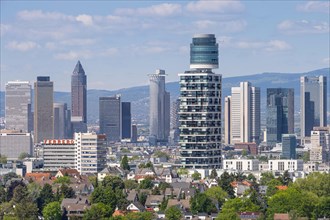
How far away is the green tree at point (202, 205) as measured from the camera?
86312mm

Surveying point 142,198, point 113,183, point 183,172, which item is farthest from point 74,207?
point 183,172

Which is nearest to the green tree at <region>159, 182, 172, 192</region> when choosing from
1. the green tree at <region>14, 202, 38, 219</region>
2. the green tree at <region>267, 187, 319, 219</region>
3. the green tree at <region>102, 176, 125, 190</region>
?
the green tree at <region>102, 176, 125, 190</region>

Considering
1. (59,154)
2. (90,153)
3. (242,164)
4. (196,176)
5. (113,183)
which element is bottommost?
(196,176)

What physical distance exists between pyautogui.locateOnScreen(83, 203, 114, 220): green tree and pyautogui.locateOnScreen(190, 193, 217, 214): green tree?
7.52 metres

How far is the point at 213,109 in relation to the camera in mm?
128375

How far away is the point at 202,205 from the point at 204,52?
48091 mm

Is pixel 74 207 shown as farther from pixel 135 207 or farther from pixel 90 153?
pixel 90 153

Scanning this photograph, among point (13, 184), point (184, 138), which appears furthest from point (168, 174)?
point (13, 184)

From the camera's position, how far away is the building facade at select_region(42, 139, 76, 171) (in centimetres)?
15362

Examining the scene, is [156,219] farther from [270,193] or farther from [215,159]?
[215,159]

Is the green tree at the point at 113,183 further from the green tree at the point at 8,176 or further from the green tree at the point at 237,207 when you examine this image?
the green tree at the point at 8,176

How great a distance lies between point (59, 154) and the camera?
15588 centimetres

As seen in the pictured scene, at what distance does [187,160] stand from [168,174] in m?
6.98

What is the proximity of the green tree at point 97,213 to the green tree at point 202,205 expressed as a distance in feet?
24.7
